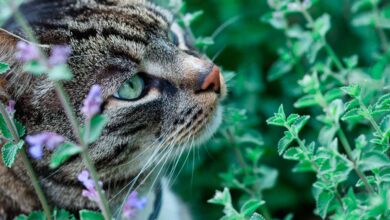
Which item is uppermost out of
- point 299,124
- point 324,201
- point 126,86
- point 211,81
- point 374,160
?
point 126,86

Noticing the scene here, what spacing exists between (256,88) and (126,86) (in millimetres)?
997

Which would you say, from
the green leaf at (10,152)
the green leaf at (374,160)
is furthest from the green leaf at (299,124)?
the green leaf at (10,152)

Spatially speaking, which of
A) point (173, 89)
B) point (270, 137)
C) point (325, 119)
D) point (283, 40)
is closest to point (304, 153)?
point (325, 119)

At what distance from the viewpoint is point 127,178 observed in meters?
1.88

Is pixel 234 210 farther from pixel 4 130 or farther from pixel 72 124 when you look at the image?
pixel 4 130

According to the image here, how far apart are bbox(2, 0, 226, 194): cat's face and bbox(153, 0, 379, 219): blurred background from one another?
59cm

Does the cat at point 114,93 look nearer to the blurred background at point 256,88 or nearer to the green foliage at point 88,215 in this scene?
the green foliage at point 88,215

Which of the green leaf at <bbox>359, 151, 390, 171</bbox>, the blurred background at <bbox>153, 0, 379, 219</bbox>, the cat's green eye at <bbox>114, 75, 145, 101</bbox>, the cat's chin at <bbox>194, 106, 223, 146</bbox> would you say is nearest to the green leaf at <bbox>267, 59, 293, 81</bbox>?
the blurred background at <bbox>153, 0, 379, 219</bbox>

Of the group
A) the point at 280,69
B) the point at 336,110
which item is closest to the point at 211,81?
the point at 336,110

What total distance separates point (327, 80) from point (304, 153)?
735 mm

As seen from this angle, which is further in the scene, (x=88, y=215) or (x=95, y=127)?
(x=88, y=215)

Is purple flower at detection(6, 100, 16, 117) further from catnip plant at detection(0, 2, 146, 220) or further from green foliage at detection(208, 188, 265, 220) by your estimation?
green foliage at detection(208, 188, 265, 220)

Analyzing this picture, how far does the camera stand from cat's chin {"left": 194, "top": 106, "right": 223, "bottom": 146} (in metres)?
1.91

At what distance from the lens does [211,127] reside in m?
1.95
